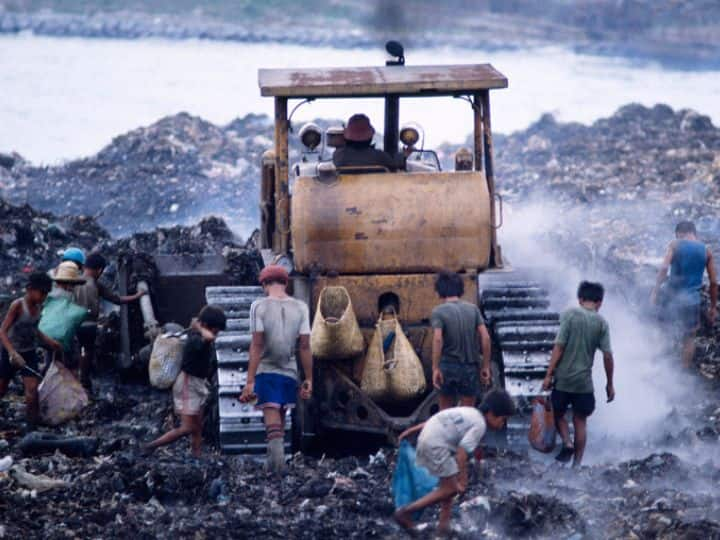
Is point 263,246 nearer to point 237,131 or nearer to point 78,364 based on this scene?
point 78,364

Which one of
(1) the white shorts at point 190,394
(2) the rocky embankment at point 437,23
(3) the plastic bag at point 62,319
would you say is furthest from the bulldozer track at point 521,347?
A: (2) the rocky embankment at point 437,23

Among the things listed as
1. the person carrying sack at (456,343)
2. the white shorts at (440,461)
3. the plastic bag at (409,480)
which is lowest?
the plastic bag at (409,480)

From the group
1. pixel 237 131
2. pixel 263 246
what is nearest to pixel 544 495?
pixel 263 246

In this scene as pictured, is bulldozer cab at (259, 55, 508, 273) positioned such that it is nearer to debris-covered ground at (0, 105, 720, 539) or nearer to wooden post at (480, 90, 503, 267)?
wooden post at (480, 90, 503, 267)

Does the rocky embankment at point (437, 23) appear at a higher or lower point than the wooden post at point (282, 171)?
higher

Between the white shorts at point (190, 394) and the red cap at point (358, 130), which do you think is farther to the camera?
the red cap at point (358, 130)

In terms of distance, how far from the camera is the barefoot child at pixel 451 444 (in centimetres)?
789

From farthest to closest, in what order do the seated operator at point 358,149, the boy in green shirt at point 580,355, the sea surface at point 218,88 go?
the sea surface at point 218,88, the seated operator at point 358,149, the boy in green shirt at point 580,355

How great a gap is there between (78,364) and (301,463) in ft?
9.28

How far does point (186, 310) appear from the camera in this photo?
1279 cm

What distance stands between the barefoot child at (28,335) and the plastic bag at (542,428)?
3642mm

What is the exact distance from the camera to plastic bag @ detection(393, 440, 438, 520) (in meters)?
8.14

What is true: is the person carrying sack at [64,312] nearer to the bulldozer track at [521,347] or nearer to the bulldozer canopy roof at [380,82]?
the bulldozer canopy roof at [380,82]

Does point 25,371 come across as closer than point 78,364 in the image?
Yes
